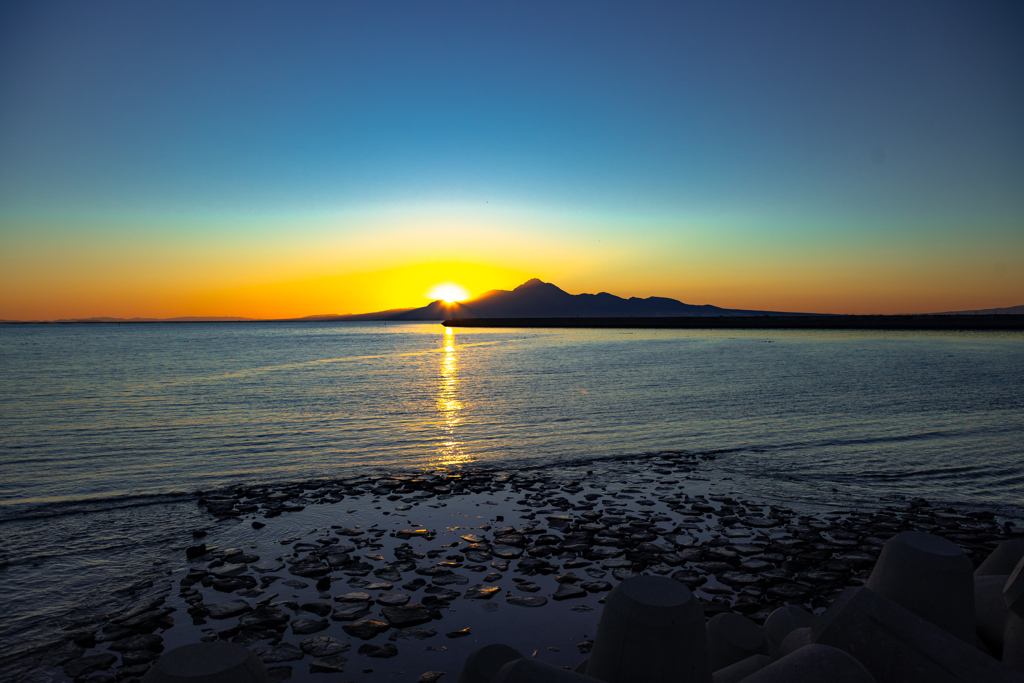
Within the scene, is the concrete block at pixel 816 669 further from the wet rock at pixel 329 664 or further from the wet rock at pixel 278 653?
the wet rock at pixel 278 653

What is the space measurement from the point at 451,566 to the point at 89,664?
4.55 m

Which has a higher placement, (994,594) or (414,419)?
(994,594)

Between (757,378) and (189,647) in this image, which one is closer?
(189,647)

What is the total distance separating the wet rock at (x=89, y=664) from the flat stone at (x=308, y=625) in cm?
193

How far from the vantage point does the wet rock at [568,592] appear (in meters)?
7.66

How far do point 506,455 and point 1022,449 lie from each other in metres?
15.4

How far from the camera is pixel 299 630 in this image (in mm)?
6852

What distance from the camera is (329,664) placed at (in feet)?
20.3

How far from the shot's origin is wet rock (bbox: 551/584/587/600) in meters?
7.66

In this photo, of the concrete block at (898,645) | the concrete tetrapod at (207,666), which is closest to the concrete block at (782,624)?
the concrete block at (898,645)

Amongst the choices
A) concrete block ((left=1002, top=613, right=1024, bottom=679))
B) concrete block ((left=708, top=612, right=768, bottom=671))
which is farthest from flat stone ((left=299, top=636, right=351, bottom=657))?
concrete block ((left=1002, top=613, right=1024, bottom=679))

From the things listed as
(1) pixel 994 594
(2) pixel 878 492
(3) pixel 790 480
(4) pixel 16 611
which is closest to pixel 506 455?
(3) pixel 790 480

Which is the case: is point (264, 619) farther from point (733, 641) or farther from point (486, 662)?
point (733, 641)

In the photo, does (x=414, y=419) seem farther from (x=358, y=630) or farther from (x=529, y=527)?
(x=358, y=630)
